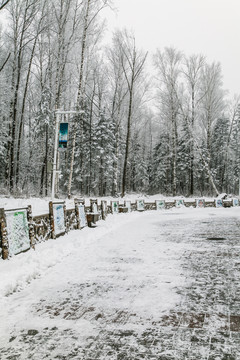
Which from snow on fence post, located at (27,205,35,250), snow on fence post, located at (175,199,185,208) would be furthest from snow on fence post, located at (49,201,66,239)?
snow on fence post, located at (175,199,185,208)

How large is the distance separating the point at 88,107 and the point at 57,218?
36591mm

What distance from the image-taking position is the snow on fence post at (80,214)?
1213 cm

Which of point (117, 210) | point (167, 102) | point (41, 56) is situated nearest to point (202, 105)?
point (167, 102)

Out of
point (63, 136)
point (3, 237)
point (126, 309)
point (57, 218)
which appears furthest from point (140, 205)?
point (126, 309)

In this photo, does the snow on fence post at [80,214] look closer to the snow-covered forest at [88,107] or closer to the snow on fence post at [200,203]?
the snow-covered forest at [88,107]

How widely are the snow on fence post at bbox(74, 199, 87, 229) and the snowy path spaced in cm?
440

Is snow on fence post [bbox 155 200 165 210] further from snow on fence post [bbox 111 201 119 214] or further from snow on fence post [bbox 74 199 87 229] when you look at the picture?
snow on fence post [bbox 74 199 87 229]

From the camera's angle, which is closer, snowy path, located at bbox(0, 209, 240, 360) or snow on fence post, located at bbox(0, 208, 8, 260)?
snowy path, located at bbox(0, 209, 240, 360)

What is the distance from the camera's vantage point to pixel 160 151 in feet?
166

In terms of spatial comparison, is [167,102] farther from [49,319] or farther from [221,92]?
[49,319]

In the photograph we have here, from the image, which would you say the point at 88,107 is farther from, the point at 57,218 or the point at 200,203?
the point at 57,218

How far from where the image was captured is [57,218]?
10062 mm

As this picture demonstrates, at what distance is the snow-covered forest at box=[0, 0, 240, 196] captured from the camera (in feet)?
76.4

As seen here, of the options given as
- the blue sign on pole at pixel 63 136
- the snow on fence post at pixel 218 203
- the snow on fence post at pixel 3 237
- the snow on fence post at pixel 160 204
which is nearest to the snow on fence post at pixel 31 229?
the snow on fence post at pixel 3 237
